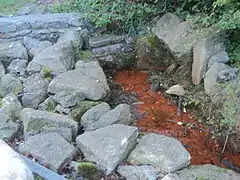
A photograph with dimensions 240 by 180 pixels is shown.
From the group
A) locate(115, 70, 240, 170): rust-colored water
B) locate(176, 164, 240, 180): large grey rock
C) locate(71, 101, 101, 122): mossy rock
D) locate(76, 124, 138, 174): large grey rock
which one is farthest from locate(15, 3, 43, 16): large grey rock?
locate(176, 164, 240, 180): large grey rock

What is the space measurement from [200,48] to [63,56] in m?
1.58

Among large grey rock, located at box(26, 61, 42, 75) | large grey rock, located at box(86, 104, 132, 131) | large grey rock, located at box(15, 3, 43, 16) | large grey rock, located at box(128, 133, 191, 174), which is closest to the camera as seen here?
large grey rock, located at box(128, 133, 191, 174)

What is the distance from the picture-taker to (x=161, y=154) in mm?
3084

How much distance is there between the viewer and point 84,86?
4.06 meters

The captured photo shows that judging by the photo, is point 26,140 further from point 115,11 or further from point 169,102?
point 115,11

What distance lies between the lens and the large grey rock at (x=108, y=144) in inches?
119

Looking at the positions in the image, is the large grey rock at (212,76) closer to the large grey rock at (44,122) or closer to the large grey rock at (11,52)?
the large grey rock at (44,122)

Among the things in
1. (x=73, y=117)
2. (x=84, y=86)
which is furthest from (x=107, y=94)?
(x=73, y=117)

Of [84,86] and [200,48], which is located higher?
[200,48]

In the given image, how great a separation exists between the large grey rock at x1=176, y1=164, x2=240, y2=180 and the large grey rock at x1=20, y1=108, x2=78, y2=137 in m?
1.06

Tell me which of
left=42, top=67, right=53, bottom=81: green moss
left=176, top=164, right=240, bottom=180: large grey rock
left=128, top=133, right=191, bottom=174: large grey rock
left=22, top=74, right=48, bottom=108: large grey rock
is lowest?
left=176, top=164, right=240, bottom=180: large grey rock

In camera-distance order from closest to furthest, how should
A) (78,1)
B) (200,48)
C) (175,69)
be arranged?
(200,48) → (175,69) → (78,1)

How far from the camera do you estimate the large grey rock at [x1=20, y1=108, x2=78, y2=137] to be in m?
3.37

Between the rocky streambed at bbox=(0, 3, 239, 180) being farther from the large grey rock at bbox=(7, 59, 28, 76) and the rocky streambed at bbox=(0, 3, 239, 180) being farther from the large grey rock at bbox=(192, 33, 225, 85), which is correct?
the large grey rock at bbox=(192, 33, 225, 85)
